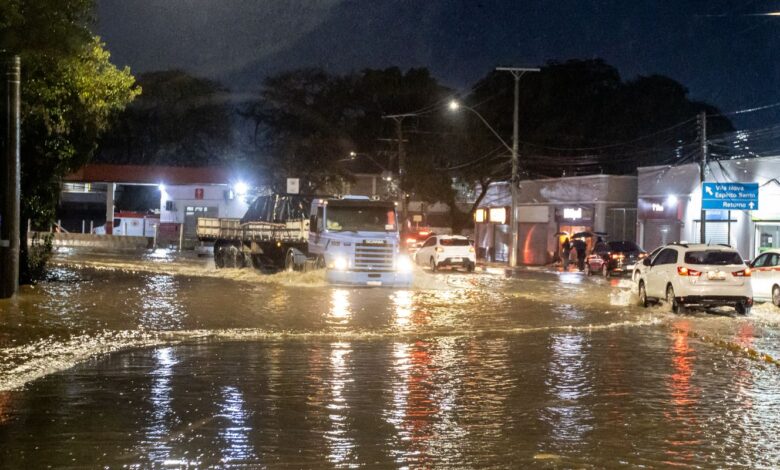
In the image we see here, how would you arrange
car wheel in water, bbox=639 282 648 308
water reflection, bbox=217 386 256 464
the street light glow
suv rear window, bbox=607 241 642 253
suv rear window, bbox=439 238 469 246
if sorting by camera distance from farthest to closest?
the street light glow
suv rear window, bbox=439 238 469 246
suv rear window, bbox=607 241 642 253
car wheel in water, bbox=639 282 648 308
water reflection, bbox=217 386 256 464

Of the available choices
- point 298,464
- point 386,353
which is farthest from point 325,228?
point 298,464

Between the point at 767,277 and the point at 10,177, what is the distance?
18.4 m

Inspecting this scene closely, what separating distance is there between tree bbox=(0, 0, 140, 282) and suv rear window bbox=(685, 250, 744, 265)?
14.6m

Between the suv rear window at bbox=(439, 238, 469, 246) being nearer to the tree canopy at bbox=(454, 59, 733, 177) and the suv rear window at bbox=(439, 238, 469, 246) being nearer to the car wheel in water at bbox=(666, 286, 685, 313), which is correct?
the car wheel in water at bbox=(666, 286, 685, 313)

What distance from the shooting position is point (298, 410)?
34.5 feet

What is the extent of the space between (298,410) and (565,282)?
26.0 metres

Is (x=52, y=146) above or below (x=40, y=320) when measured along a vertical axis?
above

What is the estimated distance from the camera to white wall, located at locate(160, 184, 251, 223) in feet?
228

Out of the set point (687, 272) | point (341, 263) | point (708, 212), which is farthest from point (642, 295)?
point (708, 212)

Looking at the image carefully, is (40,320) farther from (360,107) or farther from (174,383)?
(360,107)

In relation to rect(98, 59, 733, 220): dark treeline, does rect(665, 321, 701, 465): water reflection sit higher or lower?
lower

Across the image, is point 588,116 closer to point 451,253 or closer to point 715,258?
point 451,253

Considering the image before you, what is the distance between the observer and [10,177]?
20.9 metres

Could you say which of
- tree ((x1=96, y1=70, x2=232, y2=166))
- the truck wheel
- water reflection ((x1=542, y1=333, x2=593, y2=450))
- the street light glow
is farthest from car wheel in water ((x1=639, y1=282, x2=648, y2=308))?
tree ((x1=96, y1=70, x2=232, y2=166))
